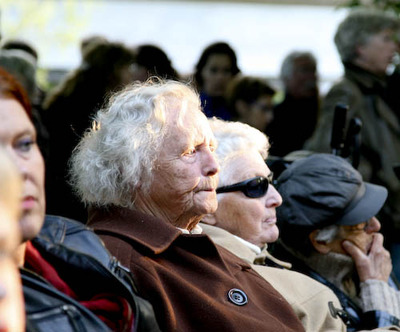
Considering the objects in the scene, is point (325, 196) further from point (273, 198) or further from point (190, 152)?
point (190, 152)

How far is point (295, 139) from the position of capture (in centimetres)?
643

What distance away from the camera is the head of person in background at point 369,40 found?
561cm

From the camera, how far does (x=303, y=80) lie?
272 inches

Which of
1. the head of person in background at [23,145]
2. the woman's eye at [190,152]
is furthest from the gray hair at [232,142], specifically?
the head of person in background at [23,145]

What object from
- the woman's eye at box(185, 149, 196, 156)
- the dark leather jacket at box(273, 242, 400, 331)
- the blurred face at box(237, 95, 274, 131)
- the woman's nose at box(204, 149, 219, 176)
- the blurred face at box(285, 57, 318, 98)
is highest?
the woman's eye at box(185, 149, 196, 156)

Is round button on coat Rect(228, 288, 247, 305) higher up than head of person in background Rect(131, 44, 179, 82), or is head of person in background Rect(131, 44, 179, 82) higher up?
head of person in background Rect(131, 44, 179, 82)

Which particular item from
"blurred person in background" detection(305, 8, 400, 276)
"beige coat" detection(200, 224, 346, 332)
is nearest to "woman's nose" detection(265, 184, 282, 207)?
"beige coat" detection(200, 224, 346, 332)

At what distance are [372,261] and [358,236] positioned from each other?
150 mm

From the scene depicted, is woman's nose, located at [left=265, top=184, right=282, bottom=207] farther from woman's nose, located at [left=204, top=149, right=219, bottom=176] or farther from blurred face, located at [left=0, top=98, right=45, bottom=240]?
blurred face, located at [left=0, top=98, right=45, bottom=240]

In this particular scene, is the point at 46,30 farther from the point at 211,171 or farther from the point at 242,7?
the point at 211,171

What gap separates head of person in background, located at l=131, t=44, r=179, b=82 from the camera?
19.8 feet

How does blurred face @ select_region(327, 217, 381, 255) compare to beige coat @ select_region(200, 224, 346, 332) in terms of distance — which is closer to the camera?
beige coat @ select_region(200, 224, 346, 332)

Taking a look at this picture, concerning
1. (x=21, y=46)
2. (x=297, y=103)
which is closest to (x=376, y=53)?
(x=297, y=103)

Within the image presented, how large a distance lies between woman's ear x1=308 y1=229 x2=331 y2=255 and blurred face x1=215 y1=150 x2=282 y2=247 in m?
0.38
